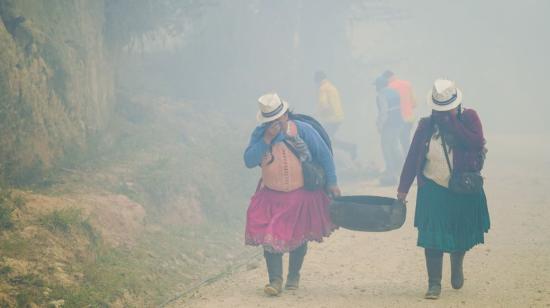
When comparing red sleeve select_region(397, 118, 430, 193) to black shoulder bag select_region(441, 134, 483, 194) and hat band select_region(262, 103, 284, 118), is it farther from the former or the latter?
hat band select_region(262, 103, 284, 118)

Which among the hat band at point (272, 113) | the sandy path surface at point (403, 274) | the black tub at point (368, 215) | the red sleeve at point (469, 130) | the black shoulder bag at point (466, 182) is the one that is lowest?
the sandy path surface at point (403, 274)

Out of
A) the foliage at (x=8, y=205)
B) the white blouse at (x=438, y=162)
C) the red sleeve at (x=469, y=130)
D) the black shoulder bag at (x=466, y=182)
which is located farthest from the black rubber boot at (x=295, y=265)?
the foliage at (x=8, y=205)

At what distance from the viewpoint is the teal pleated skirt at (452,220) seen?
570 cm

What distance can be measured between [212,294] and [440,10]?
45442mm

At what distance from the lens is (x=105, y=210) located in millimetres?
8008

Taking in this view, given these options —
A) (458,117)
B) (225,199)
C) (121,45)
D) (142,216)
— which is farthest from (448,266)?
(121,45)

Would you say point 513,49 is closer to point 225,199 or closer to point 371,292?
point 225,199

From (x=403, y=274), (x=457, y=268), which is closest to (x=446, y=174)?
(x=457, y=268)

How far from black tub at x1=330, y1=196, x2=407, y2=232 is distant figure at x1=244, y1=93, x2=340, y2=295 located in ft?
0.96


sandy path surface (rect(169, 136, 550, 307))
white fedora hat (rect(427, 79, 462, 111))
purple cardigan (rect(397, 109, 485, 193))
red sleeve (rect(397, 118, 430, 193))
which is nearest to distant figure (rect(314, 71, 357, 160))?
sandy path surface (rect(169, 136, 550, 307))

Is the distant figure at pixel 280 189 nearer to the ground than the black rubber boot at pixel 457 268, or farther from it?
farther from it

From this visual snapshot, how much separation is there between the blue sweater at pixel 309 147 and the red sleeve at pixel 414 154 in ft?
2.44

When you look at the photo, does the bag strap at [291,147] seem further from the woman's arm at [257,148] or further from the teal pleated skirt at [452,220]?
the teal pleated skirt at [452,220]

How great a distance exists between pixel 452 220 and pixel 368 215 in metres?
0.80
